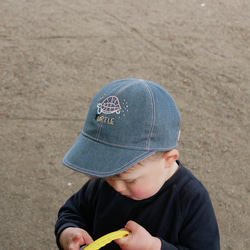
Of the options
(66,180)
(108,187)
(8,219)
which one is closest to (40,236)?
(8,219)

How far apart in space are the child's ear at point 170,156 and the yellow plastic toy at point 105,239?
0.88 feet

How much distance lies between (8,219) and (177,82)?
2.31m

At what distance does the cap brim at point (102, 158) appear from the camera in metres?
1.14

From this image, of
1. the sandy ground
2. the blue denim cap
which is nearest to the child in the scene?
the blue denim cap

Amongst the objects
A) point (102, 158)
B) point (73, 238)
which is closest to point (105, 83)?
point (73, 238)

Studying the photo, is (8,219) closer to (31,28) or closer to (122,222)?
(122,222)

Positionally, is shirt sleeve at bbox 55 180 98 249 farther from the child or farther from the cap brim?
the cap brim

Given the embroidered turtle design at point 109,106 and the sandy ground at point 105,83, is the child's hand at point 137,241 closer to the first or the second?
the embroidered turtle design at point 109,106

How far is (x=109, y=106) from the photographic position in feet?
3.85

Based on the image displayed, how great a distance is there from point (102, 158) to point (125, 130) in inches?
4.6

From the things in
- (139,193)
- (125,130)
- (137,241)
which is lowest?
(137,241)

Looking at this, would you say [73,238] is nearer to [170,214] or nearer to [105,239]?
[105,239]

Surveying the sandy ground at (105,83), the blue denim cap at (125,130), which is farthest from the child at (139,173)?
the sandy ground at (105,83)

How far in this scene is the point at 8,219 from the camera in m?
2.66
